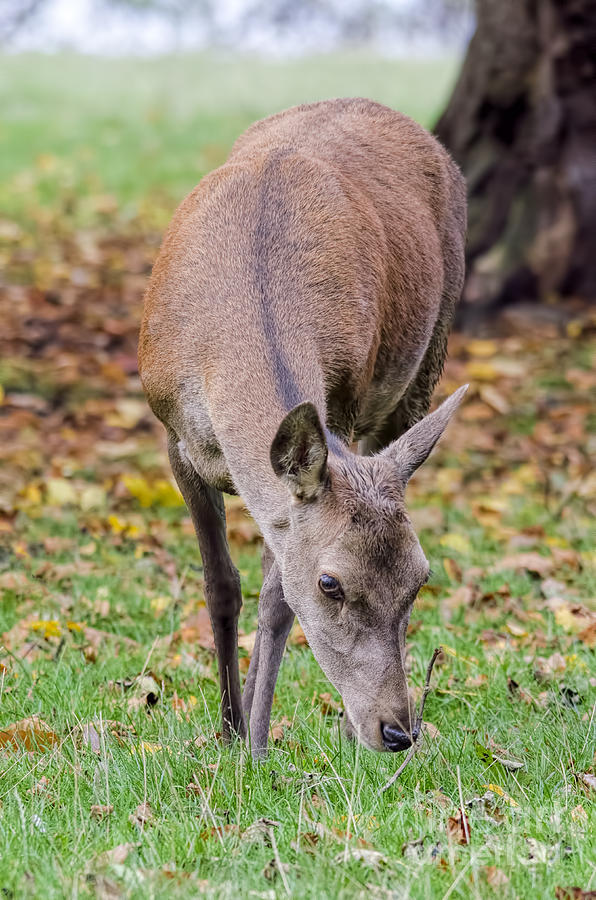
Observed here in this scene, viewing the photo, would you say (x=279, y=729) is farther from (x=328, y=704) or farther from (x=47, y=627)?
(x=47, y=627)

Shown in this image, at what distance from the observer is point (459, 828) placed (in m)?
3.35

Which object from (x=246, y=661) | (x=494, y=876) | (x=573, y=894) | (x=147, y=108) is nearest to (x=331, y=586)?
(x=494, y=876)

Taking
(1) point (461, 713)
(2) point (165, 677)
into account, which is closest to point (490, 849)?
(1) point (461, 713)

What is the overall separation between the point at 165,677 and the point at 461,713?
1.14m

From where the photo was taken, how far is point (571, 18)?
9914 mm

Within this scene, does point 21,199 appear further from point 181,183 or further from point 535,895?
point 535,895

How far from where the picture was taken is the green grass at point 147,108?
15.2 m

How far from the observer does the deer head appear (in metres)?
3.62

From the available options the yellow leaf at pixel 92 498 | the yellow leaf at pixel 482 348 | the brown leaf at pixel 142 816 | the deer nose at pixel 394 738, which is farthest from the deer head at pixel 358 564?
the yellow leaf at pixel 482 348

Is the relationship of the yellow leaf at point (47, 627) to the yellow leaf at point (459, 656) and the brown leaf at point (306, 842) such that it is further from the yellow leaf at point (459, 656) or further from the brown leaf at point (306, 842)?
the brown leaf at point (306, 842)

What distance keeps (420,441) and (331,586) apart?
1.75 ft

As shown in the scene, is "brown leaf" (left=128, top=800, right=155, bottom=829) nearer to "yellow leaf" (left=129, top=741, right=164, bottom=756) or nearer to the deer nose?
"yellow leaf" (left=129, top=741, right=164, bottom=756)

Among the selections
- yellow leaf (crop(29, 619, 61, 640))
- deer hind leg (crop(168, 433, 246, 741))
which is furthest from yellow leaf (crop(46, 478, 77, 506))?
deer hind leg (crop(168, 433, 246, 741))

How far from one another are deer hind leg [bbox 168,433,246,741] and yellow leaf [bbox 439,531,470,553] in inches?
84.3
